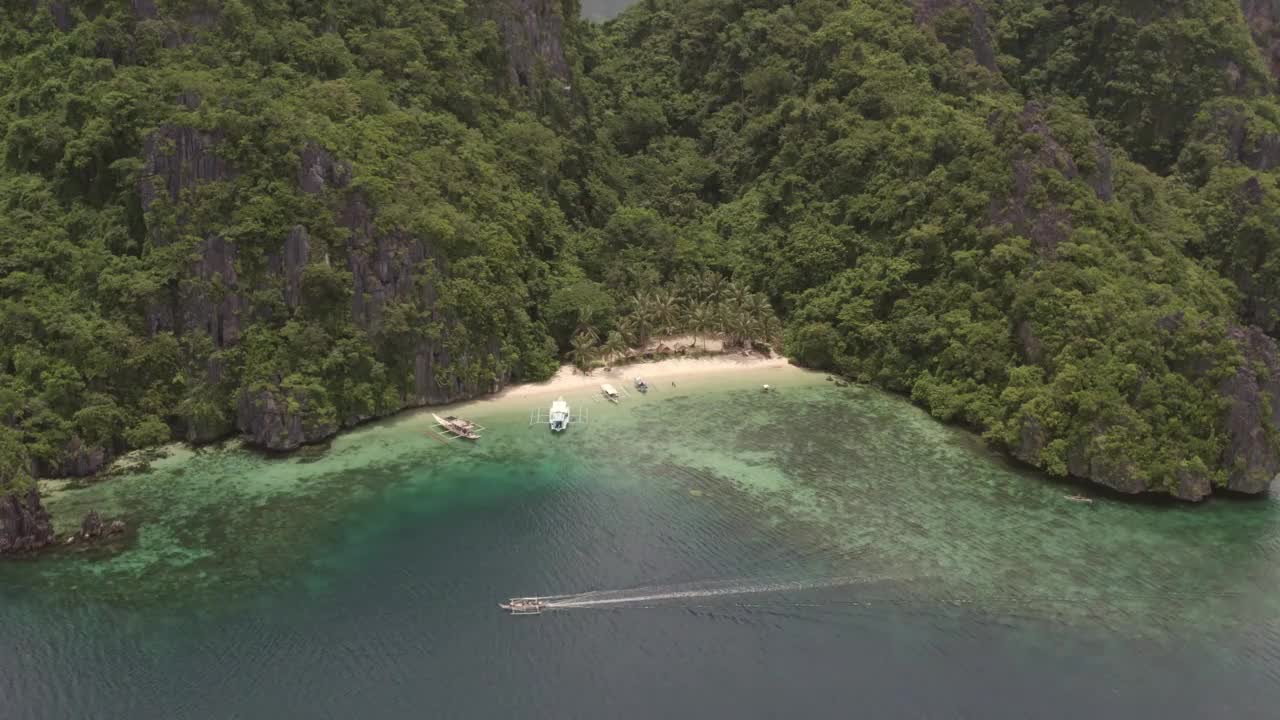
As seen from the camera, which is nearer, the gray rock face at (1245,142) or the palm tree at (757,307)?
the palm tree at (757,307)

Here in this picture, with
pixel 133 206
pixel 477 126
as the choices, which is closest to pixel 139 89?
pixel 133 206

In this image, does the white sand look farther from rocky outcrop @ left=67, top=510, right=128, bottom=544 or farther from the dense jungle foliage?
rocky outcrop @ left=67, top=510, right=128, bottom=544

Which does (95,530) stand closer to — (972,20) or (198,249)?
(198,249)

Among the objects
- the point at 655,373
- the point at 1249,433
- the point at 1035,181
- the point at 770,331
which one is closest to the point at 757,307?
the point at 770,331

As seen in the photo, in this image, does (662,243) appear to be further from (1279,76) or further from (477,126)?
(1279,76)

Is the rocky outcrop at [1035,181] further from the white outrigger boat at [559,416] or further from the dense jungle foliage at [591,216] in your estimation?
the white outrigger boat at [559,416]

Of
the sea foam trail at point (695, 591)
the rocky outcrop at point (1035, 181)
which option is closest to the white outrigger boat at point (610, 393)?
the sea foam trail at point (695, 591)
